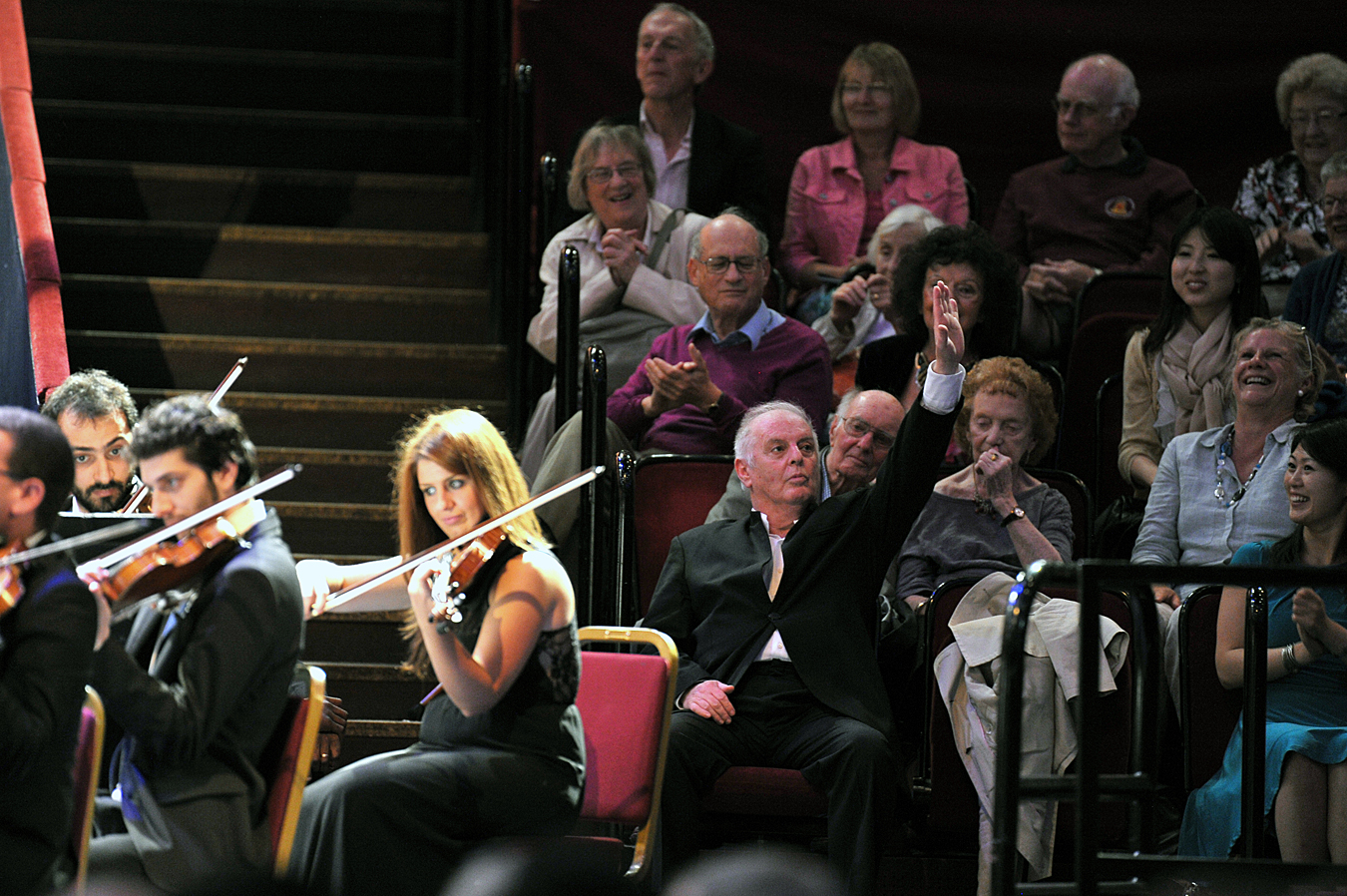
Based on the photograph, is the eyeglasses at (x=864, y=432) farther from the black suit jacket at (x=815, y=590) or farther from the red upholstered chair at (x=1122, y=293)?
the red upholstered chair at (x=1122, y=293)

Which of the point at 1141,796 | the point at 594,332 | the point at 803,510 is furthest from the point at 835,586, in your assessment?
the point at 594,332

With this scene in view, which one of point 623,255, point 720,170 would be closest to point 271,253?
point 623,255

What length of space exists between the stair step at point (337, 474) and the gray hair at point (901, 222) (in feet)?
4.75

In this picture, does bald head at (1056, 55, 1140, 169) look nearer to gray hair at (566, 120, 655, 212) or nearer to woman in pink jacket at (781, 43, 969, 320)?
woman in pink jacket at (781, 43, 969, 320)

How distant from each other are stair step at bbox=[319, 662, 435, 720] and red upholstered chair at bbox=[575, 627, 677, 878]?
42.4 inches

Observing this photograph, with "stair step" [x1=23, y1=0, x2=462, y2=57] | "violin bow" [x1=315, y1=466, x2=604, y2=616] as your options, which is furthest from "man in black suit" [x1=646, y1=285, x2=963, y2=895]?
"stair step" [x1=23, y1=0, x2=462, y2=57]

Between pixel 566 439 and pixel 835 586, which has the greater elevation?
pixel 566 439

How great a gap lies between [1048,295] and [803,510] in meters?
1.46

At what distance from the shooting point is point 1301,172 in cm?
468

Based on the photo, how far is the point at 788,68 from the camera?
5.56 meters

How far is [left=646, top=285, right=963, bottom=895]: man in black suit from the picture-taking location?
120 inches

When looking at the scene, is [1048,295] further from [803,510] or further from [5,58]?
[5,58]

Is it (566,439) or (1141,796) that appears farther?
(566,439)

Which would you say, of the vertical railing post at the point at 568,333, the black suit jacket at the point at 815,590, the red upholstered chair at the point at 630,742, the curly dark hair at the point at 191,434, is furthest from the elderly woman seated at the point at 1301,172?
the curly dark hair at the point at 191,434
